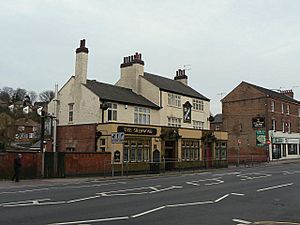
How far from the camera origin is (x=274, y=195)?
52.6ft

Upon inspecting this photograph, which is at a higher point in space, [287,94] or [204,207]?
[287,94]

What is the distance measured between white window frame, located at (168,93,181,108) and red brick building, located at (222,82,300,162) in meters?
16.9

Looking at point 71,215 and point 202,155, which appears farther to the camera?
point 202,155

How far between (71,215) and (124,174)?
63.9ft

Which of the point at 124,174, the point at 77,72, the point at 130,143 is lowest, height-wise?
the point at 124,174

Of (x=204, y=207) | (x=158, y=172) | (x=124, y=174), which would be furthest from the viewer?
(x=158, y=172)

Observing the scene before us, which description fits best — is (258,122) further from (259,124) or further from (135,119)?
(135,119)

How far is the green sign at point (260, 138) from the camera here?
181ft

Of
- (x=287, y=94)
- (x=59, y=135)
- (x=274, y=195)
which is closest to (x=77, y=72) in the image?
(x=59, y=135)

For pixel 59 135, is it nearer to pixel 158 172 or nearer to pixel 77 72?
pixel 77 72

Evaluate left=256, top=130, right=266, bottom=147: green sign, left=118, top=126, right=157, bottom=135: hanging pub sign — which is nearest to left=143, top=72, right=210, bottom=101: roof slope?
left=118, top=126, right=157, bottom=135: hanging pub sign

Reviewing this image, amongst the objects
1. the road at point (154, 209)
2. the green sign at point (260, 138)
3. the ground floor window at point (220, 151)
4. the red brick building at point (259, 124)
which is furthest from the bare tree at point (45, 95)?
the road at point (154, 209)

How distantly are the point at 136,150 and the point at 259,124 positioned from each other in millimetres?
30281

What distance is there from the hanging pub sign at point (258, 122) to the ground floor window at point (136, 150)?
28320 mm
